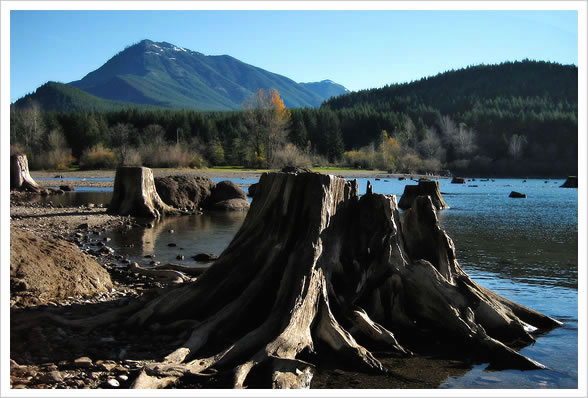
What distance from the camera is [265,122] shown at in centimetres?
11794

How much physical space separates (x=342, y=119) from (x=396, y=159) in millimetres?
40130

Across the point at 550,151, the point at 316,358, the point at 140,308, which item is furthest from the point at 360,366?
the point at 550,151

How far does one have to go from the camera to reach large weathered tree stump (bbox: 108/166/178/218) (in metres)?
25.7

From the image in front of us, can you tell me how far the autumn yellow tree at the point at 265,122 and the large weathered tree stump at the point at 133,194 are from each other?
84.9m

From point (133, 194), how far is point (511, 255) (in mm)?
16759

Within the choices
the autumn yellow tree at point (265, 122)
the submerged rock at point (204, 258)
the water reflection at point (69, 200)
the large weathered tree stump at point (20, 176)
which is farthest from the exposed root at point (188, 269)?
the autumn yellow tree at point (265, 122)

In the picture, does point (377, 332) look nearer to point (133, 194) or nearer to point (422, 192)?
point (133, 194)

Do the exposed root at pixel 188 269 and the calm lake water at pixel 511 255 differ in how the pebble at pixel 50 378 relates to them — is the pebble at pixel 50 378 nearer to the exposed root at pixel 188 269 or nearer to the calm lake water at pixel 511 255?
the calm lake water at pixel 511 255

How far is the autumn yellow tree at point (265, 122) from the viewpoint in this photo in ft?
374

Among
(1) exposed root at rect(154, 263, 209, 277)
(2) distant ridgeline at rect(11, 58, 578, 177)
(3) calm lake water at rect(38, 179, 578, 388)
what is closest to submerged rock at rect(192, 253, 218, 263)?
(3) calm lake water at rect(38, 179, 578, 388)

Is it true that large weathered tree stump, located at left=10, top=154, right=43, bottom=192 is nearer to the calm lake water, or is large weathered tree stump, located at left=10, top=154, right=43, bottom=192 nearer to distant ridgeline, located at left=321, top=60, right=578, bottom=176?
the calm lake water

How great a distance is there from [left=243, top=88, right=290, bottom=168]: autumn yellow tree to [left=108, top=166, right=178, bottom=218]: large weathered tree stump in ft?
279

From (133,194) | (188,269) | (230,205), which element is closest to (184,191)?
(230,205)

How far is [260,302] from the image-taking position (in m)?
7.78
